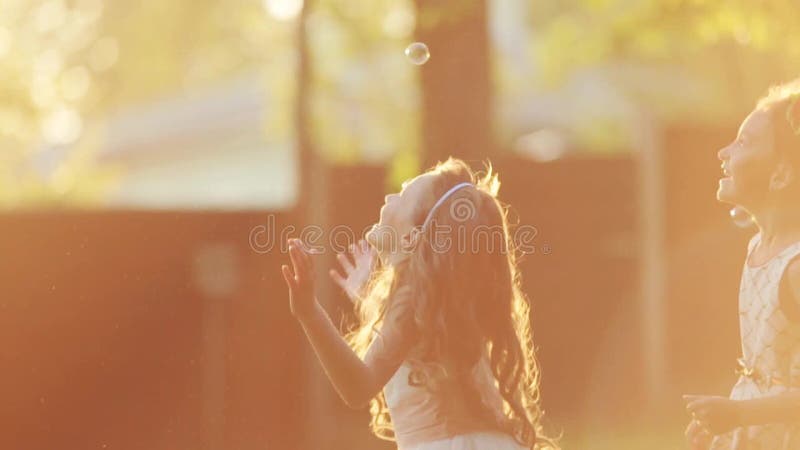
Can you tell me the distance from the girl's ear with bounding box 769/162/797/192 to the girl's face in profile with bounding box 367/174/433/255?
0.98 metres

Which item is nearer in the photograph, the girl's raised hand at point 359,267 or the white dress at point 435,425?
the white dress at point 435,425

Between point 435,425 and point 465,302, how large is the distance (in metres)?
0.36

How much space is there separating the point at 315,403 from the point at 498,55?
1817cm

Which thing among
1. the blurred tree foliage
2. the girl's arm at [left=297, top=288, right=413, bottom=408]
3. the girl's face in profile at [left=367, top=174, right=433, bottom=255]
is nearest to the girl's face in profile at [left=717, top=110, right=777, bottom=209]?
the girl's face in profile at [left=367, top=174, right=433, bottom=255]

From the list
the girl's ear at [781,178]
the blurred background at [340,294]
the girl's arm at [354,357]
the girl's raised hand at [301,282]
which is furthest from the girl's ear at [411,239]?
the blurred background at [340,294]

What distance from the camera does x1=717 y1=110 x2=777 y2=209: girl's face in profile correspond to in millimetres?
4574

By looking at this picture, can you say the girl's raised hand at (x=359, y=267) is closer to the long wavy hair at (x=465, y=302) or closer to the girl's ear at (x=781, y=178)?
the long wavy hair at (x=465, y=302)

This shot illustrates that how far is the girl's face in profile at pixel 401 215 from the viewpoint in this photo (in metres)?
4.62

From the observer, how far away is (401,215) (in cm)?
464

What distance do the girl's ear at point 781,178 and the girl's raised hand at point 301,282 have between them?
144 cm

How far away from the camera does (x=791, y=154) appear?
4590 mm

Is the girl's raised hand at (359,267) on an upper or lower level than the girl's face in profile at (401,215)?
lower

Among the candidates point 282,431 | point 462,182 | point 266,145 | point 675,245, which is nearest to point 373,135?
point 266,145

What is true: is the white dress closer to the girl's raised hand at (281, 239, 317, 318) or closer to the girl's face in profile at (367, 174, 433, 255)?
the girl's face in profile at (367, 174, 433, 255)
